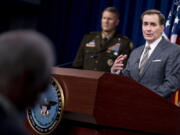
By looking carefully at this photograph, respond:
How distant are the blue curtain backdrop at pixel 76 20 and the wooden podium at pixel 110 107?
10.3 ft

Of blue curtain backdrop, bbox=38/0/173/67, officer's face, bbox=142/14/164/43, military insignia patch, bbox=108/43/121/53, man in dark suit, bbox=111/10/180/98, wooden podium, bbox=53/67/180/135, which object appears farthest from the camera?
blue curtain backdrop, bbox=38/0/173/67

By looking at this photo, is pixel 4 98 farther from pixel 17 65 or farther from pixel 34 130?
pixel 34 130

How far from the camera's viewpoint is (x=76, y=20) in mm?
6105

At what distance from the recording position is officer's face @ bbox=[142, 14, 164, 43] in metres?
3.10

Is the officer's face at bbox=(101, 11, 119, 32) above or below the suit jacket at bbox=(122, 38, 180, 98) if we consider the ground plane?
above

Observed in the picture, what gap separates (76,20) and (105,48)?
6.70 feet

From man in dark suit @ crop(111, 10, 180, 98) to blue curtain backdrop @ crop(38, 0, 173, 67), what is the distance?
7.37 ft

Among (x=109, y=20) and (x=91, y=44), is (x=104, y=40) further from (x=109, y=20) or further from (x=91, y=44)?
(x=109, y=20)

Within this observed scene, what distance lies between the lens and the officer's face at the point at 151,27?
10.2 ft

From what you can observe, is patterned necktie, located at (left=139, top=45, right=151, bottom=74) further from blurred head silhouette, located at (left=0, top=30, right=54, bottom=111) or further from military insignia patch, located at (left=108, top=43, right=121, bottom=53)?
blurred head silhouette, located at (left=0, top=30, right=54, bottom=111)

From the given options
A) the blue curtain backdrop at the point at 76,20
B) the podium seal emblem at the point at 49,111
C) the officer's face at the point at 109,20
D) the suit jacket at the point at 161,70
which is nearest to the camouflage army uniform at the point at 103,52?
the officer's face at the point at 109,20

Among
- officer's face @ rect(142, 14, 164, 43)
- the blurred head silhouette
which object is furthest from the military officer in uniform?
the blurred head silhouette

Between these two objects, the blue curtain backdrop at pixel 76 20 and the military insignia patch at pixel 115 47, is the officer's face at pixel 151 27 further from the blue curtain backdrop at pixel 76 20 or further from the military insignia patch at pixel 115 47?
the blue curtain backdrop at pixel 76 20

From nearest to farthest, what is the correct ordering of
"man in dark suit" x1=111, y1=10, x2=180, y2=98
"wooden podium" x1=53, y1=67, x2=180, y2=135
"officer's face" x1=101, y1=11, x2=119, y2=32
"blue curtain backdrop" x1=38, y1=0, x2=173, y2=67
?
"wooden podium" x1=53, y1=67, x2=180, y2=135
"man in dark suit" x1=111, y1=10, x2=180, y2=98
"officer's face" x1=101, y1=11, x2=119, y2=32
"blue curtain backdrop" x1=38, y1=0, x2=173, y2=67
